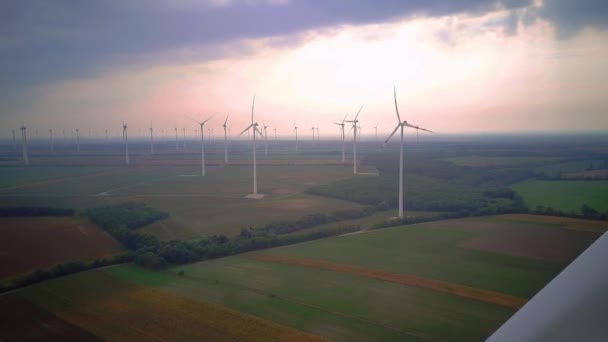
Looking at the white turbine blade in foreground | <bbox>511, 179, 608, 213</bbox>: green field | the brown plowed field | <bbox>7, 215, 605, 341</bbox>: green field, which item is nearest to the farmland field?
<bbox>7, 215, 605, 341</bbox>: green field

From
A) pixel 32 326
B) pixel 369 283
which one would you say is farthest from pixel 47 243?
pixel 369 283

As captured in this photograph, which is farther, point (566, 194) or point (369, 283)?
point (566, 194)

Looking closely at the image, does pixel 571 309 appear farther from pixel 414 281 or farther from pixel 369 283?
pixel 414 281

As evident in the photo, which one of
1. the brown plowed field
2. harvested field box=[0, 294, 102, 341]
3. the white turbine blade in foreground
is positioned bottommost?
the brown plowed field

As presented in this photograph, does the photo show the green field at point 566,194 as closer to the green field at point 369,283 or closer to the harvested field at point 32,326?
the green field at point 369,283

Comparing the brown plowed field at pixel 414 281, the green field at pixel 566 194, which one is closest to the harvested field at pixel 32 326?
the brown plowed field at pixel 414 281

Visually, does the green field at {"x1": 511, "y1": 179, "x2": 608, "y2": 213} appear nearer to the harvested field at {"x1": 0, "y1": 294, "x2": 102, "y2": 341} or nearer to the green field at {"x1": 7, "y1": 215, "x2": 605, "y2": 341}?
the green field at {"x1": 7, "y1": 215, "x2": 605, "y2": 341}

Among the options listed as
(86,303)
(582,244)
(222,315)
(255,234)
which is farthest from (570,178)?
(86,303)

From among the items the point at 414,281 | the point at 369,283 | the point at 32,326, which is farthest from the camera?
the point at 369,283
